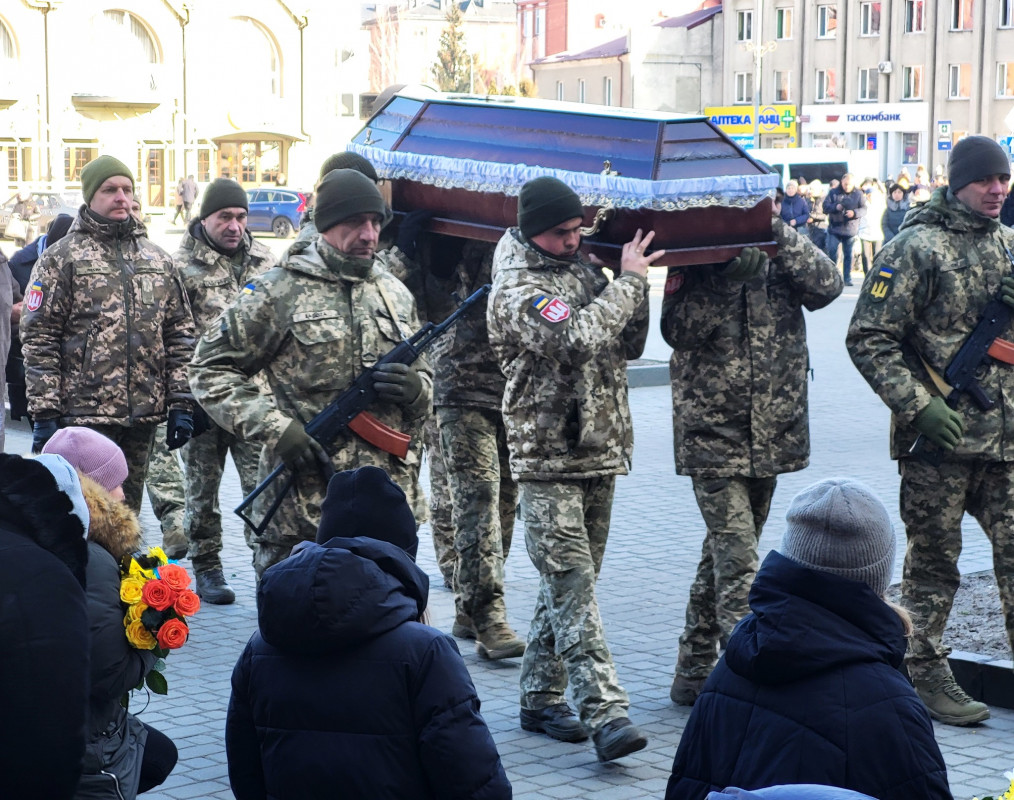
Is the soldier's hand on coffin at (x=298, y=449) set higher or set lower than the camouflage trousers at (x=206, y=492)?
higher

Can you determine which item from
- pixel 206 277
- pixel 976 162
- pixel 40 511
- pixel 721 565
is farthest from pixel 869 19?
pixel 40 511

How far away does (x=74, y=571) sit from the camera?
3.09 m

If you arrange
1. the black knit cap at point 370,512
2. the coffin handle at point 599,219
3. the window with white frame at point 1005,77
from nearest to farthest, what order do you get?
the black knit cap at point 370,512, the coffin handle at point 599,219, the window with white frame at point 1005,77

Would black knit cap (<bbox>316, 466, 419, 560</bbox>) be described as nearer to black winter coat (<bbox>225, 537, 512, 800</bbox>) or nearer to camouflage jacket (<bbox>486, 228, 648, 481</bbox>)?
black winter coat (<bbox>225, 537, 512, 800</bbox>)

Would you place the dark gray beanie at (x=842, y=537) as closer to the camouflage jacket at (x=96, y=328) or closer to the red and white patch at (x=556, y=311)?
the red and white patch at (x=556, y=311)

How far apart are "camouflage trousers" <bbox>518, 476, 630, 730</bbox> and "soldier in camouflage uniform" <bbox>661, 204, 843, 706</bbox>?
0.44 metres

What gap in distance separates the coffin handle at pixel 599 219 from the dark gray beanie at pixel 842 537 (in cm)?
281

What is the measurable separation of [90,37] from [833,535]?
57942 mm

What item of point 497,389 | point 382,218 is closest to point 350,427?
point 382,218

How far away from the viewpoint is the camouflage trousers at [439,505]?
726cm

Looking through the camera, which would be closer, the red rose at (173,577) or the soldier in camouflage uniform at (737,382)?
the red rose at (173,577)

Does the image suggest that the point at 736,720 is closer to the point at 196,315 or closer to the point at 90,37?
the point at 196,315

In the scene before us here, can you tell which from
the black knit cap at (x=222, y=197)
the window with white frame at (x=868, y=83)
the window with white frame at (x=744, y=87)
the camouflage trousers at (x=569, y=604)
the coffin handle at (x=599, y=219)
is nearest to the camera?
the camouflage trousers at (x=569, y=604)

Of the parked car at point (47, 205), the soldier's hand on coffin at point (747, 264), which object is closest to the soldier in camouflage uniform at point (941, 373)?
the soldier's hand on coffin at point (747, 264)
